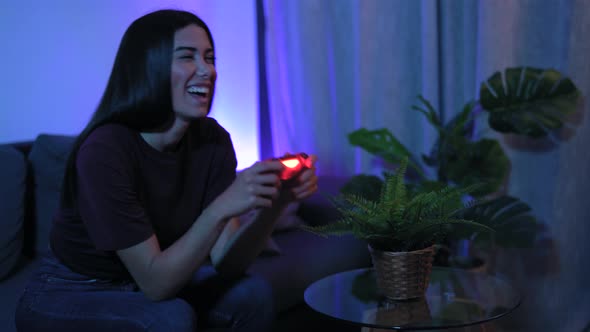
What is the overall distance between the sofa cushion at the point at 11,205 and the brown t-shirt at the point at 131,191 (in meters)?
0.57

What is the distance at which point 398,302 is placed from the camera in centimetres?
139

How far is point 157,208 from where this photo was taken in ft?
4.47

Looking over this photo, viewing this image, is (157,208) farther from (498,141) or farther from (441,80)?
(441,80)

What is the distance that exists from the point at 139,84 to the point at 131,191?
225 millimetres

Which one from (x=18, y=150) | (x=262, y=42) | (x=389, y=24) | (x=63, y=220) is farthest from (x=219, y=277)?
(x=262, y=42)

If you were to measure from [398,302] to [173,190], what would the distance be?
0.54 metres

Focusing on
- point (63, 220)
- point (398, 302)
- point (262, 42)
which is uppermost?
point (262, 42)

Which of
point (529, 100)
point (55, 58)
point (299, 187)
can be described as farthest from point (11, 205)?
point (529, 100)

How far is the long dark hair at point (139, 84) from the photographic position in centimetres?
130

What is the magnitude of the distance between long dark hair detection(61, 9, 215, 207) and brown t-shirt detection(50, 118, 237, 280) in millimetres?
28

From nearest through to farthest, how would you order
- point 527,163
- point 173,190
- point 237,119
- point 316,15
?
1. point 173,190
2. point 527,163
3. point 316,15
4. point 237,119

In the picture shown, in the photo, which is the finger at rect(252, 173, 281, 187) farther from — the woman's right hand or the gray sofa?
the gray sofa

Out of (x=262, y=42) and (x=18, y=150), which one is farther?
(x=262, y=42)

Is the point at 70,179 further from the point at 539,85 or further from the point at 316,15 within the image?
the point at 316,15
